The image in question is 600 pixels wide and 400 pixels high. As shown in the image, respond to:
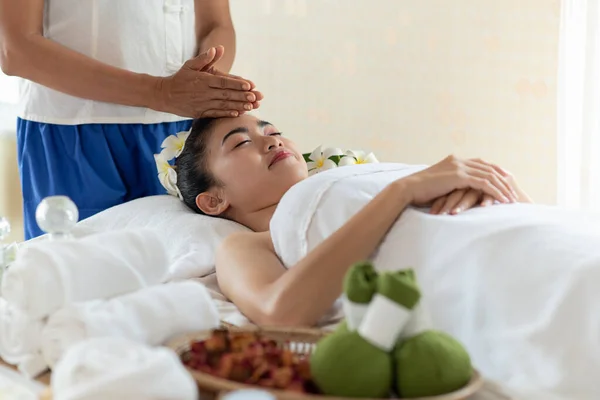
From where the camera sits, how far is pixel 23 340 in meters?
1.07

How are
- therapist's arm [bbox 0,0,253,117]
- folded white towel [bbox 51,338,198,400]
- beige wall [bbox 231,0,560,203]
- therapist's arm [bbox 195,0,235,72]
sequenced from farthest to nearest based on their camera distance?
beige wall [bbox 231,0,560,203], therapist's arm [bbox 195,0,235,72], therapist's arm [bbox 0,0,253,117], folded white towel [bbox 51,338,198,400]

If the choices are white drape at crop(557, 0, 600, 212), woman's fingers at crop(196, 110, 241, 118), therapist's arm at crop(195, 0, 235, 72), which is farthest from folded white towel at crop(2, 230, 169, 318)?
white drape at crop(557, 0, 600, 212)

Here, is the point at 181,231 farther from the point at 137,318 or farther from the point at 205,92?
the point at 137,318

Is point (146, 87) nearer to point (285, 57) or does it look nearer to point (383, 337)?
point (285, 57)

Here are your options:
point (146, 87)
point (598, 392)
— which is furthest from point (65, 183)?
point (598, 392)

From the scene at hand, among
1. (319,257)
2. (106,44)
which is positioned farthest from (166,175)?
(319,257)

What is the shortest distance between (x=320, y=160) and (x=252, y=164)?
1.05 feet

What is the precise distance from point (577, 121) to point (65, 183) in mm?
1790

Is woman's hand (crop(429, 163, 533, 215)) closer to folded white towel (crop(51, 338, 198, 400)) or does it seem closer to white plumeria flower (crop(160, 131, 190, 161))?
folded white towel (crop(51, 338, 198, 400))

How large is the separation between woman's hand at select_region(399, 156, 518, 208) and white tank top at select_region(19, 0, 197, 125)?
993 millimetres

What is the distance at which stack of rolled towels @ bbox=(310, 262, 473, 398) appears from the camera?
2.78 ft

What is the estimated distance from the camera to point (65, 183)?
2.12 metres

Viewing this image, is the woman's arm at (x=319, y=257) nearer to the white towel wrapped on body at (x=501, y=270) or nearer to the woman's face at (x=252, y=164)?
the white towel wrapped on body at (x=501, y=270)

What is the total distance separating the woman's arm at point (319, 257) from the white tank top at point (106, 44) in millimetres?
769
